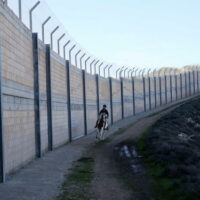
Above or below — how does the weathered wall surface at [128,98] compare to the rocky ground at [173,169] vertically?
above

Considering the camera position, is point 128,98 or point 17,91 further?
point 128,98

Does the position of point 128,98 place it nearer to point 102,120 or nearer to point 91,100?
point 91,100

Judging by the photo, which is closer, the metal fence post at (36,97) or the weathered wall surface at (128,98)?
the metal fence post at (36,97)

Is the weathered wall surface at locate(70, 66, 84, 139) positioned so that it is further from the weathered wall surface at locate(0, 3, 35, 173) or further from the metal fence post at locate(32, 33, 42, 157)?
the weathered wall surface at locate(0, 3, 35, 173)

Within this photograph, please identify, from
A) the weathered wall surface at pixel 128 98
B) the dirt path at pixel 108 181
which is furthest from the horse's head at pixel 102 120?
the weathered wall surface at pixel 128 98

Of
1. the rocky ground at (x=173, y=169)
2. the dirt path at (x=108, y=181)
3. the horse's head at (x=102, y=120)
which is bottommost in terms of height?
the dirt path at (x=108, y=181)

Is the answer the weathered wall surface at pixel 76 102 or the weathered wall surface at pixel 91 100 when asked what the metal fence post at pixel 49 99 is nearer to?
the weathered wall surface at pixel 76 102

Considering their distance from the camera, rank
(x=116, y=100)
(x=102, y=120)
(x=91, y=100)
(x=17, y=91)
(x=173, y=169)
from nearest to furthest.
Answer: (x=173, y=169) < (x=17, y=91) < (x=102, y=120) < (x=91, y=100) < (x=116, y=100)

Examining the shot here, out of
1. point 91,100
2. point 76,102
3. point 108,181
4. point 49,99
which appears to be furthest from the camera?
point 91,100

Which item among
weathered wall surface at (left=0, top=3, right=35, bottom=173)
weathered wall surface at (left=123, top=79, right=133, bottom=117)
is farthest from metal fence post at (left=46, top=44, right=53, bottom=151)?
weathered wall surface at (left=123, top=79, right=133, bottom=117)

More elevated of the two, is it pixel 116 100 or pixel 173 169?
pixel 116 100

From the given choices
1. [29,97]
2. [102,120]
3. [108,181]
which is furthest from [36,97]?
[102,120]

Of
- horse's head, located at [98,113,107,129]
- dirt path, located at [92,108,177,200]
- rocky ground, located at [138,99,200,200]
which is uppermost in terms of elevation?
horse's head, located at [98,113,107,129]

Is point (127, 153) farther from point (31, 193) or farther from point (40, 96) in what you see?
point (31, 193)
